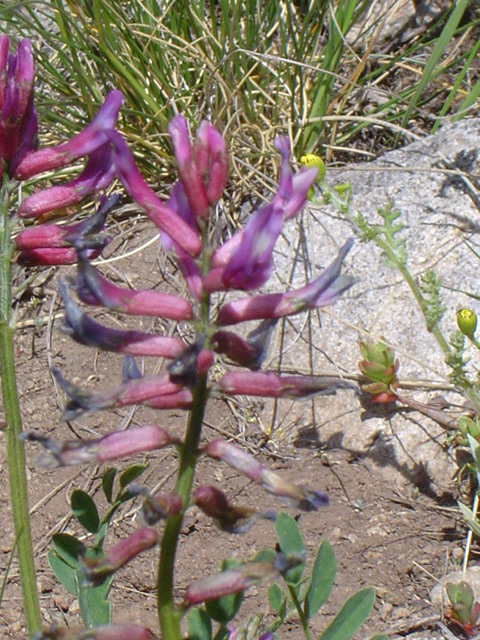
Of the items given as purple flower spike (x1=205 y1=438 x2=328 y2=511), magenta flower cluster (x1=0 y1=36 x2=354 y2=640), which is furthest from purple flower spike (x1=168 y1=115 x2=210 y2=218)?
purple flower spike (x1=205 y1=438 x2=328 y2=511)

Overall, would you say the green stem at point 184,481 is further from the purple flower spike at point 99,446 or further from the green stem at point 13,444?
the green stem at point 13,444

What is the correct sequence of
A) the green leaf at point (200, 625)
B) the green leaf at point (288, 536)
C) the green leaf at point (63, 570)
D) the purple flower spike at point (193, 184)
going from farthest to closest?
the green leaf at point (63, 570), the green leaf at point (200, 625), the green leaf at point (288, 536), the purple flower spike at point (193, 184)

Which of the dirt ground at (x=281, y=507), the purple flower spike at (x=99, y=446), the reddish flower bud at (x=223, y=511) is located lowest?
the dirt ground at (x=281, y=507)

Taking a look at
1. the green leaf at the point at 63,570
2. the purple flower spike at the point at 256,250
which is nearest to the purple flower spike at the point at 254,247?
the purple flower spike at the point at 256,250

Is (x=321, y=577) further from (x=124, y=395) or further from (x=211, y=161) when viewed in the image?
(x=211, y=161)

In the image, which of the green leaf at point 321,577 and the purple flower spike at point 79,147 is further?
the purple flower spike at point 79,147

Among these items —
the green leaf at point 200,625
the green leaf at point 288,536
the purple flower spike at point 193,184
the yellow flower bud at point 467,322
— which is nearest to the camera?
the purple flower spike at point 193,184

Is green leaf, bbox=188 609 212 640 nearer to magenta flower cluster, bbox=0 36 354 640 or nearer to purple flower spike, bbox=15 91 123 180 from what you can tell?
magenta flower cluster, bbox=0 36 354 640
